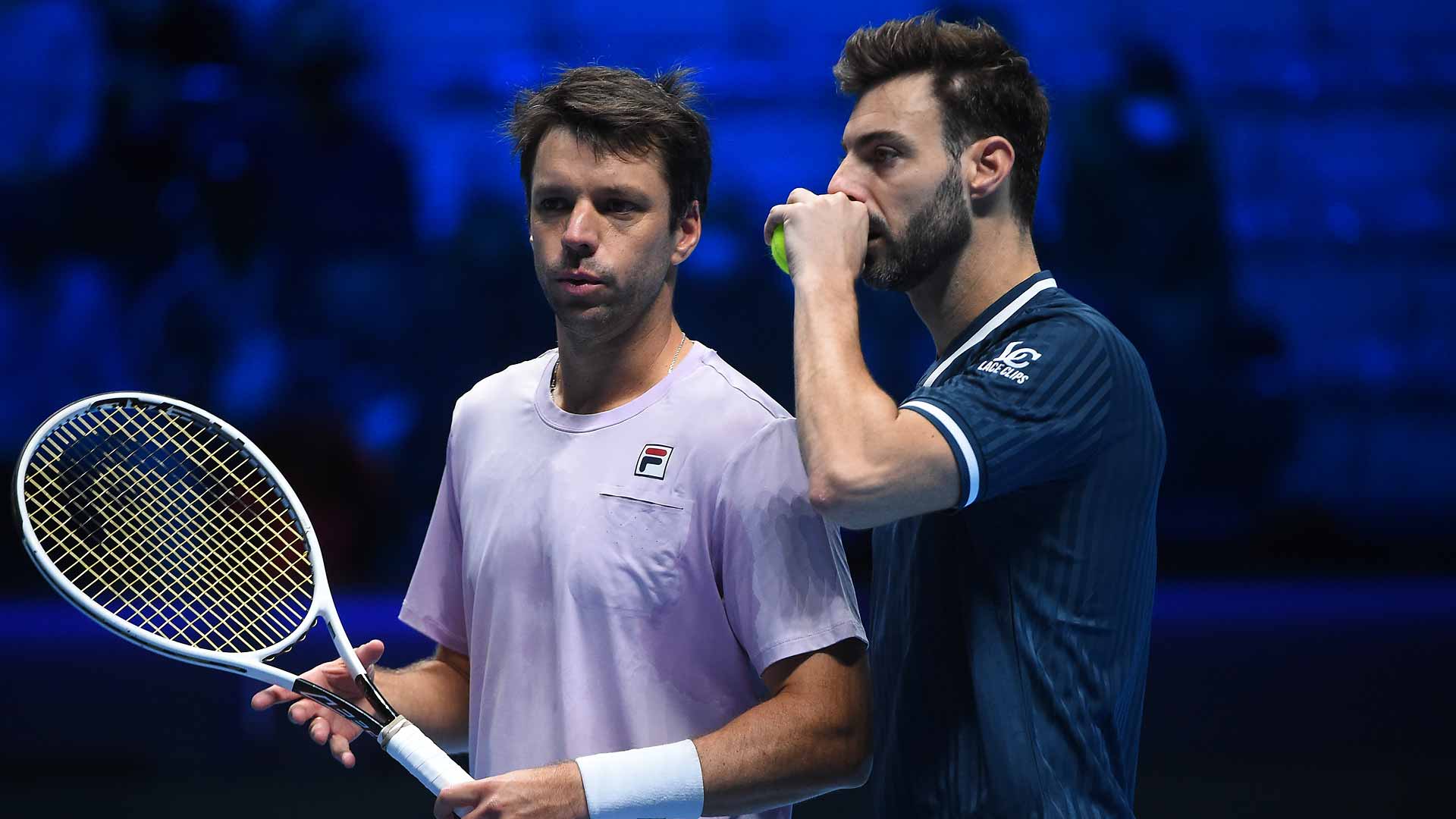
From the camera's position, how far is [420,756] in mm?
1958

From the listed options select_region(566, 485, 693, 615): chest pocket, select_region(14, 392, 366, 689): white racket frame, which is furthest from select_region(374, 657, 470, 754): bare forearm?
select_region(566, 485, 693, 615): chest pocket

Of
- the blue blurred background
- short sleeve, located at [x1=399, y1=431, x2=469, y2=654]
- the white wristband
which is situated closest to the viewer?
the white wristband

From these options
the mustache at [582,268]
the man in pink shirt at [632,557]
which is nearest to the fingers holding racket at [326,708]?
the man in pink shirt at [632,557]

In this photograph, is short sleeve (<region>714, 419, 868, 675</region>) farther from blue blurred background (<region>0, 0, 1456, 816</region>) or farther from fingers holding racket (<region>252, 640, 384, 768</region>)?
blue blurred background (<region>0, 0, 1456, 816</region>)

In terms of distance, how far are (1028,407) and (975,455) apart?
0.34 ft

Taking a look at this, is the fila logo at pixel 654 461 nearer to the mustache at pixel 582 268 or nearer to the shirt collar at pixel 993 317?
the mustache at pixel 582 268

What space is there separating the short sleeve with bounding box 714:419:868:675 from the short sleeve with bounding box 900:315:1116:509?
0.78ft

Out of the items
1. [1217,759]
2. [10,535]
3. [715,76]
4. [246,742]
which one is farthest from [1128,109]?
[10,535]

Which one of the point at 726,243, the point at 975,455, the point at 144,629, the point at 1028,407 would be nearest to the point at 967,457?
the point at 975,455

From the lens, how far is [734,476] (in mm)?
2033

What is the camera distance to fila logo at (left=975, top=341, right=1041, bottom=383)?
1.84 m

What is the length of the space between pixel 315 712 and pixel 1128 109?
8.11 metres

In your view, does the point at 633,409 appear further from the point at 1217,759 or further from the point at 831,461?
the point at 1217,759

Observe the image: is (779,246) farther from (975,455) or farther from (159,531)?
(159,531)
